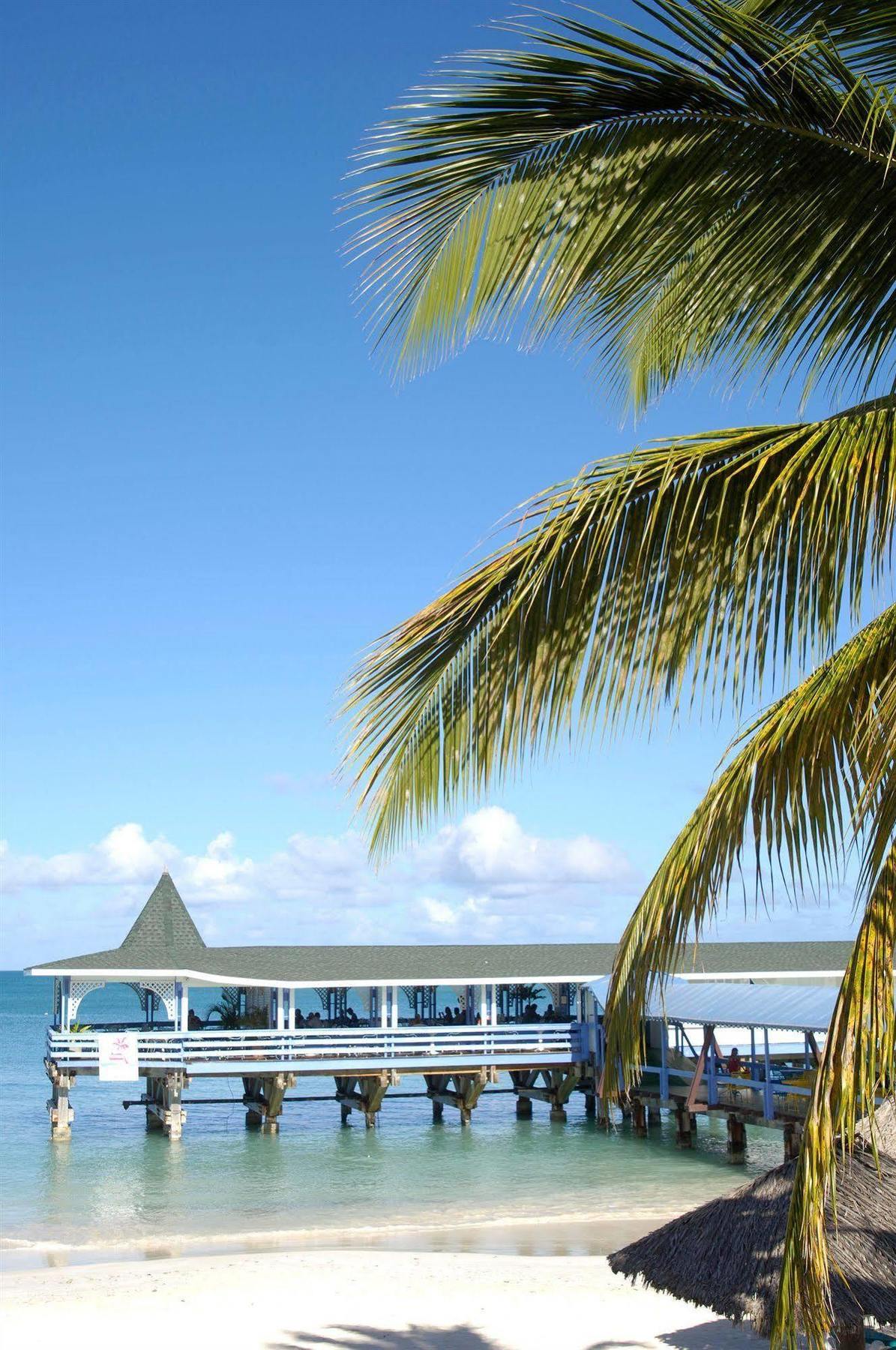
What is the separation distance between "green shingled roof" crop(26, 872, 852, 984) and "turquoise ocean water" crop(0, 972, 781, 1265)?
4099 mm

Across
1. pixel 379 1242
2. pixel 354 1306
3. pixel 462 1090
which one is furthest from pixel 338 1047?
pixel 354 1306

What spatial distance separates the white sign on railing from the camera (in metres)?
31.2

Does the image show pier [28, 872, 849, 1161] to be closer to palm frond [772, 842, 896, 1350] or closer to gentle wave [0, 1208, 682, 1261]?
gentle wave [0, 1208, 682, 1261]

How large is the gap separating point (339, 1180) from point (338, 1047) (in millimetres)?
4962

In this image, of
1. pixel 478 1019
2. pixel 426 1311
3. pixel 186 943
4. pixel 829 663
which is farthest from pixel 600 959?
pixel 829 663

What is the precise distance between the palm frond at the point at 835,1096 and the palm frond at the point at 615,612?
33.1 inches

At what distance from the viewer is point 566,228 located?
3547 mm

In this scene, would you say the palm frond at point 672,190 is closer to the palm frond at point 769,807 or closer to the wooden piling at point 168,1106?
the palm frond at point 769,807

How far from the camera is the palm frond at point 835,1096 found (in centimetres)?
271

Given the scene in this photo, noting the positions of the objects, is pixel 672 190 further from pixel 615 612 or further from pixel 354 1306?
pixel 354 1306

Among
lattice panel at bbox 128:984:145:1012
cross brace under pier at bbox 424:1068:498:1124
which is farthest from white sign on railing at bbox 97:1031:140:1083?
cross brace under pier at bbox 424:1068:498:1124

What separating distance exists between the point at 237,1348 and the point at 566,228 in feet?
44.4

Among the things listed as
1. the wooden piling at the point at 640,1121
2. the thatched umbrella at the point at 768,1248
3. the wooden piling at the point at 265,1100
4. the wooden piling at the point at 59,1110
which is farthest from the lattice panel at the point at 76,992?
the thatched umbrella at the point at 768,1248

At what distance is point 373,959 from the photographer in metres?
36.5
